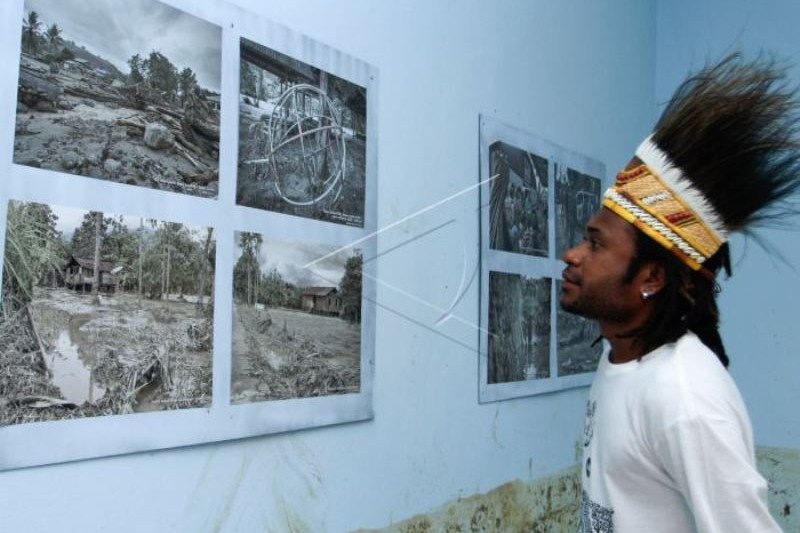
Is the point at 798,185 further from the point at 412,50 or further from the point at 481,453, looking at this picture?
the point at 481,453

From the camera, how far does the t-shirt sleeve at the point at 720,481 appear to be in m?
0.78

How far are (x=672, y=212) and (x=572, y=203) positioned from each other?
1.10 metres

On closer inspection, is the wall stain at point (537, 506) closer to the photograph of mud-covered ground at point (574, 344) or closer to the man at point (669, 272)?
the photograph of mud-covered ground at point (574, 344)

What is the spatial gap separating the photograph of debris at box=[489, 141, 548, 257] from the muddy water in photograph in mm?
1012

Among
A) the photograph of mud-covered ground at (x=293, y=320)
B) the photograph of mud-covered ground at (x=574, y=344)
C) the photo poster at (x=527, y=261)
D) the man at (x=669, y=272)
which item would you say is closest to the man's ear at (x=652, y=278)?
the man at (x=669, y=272)

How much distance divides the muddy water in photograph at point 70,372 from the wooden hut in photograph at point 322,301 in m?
0.40

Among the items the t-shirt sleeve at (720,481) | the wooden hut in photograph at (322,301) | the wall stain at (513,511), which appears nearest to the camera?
the t-shirt sleeve at (720,481)

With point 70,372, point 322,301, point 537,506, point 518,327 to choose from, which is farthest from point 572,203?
point 70,372

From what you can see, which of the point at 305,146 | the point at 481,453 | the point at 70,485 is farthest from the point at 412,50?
the point at 70,485

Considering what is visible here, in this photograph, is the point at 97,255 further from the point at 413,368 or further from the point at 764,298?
the point at 764,298

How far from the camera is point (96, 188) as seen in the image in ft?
3.12

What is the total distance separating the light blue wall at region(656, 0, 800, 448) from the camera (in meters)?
2.35

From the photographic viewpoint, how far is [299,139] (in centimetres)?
125

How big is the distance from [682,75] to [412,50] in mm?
1462
